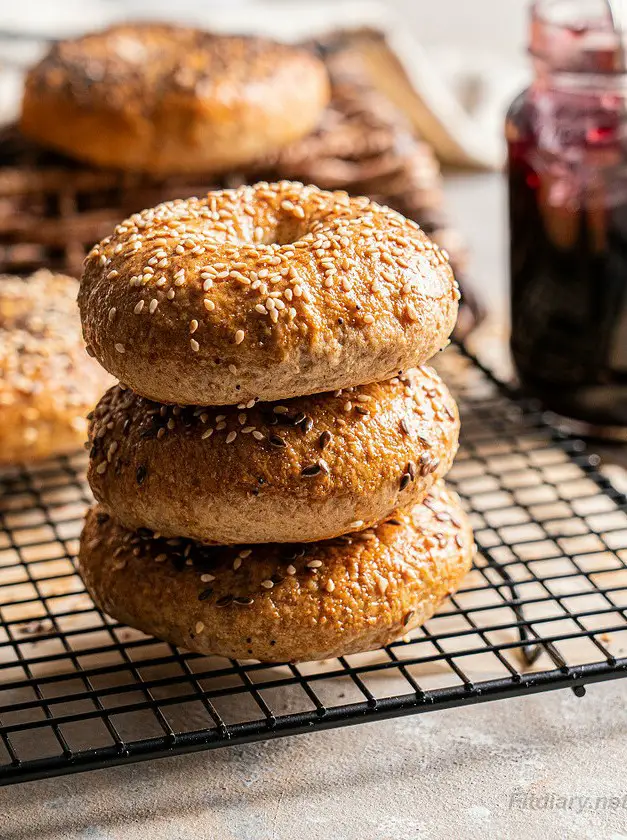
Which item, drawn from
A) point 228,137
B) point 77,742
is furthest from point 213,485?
point 228,137

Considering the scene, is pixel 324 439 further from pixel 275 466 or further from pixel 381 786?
pixel 381 786

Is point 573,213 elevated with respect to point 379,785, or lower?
elevated

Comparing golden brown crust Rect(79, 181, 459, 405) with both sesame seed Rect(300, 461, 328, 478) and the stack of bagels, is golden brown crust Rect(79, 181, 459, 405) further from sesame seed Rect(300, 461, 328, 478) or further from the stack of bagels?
sesame seed Rect(300, 461, 328, 478)

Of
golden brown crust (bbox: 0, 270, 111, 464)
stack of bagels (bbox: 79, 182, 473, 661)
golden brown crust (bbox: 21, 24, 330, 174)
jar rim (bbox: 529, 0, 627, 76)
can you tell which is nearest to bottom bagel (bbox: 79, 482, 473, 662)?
stack of bagels (bbox: 79, 182, 473, 661)

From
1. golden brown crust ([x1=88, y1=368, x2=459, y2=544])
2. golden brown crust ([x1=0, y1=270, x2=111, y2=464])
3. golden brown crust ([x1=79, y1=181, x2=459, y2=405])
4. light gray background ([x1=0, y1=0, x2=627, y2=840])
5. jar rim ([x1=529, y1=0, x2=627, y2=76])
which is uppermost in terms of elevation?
jar rim ([x1=529, y1=0, x2=627, y2=76])

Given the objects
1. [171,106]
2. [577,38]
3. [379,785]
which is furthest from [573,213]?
[379,785]
